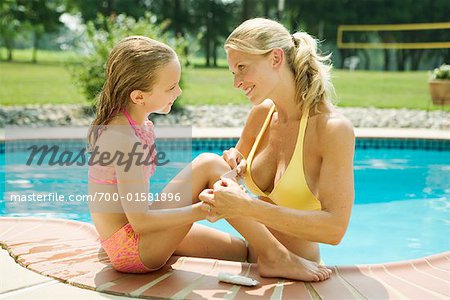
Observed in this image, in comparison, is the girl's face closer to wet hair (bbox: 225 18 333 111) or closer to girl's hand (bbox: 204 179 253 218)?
wet hair (bbox: 225 18 333 111)

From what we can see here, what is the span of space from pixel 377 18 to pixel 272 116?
35257mm

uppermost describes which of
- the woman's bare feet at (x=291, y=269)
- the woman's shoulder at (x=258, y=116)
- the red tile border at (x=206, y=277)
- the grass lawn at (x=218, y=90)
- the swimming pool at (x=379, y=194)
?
the woman's shoulder at (x=258, y=116)

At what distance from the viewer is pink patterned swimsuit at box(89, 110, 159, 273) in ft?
8.73

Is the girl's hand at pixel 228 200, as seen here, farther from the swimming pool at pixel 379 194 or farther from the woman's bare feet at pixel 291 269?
the swimming pool at pixel 379 194

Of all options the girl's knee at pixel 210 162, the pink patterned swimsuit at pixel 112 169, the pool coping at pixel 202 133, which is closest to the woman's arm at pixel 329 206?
the girl's knee at pixel 210 162

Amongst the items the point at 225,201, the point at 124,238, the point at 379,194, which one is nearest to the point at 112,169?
the point at 124,238

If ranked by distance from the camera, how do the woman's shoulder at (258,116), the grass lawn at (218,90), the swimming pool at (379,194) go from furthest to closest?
1. the grass lawn at (218,90)
2. the swimming pool at (379,194)
3. the woman's shoulder at (258,116)

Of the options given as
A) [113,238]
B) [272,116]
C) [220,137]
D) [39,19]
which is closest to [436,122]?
[220,137]

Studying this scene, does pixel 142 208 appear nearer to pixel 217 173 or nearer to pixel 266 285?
pixel 217 173

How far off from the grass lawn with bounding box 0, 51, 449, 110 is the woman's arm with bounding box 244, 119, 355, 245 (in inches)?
331

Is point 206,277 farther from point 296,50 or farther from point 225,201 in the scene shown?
point 296,50

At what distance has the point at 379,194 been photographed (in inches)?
260

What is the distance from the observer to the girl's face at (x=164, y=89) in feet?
8.73

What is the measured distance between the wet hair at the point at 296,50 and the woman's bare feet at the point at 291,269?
689 mm
